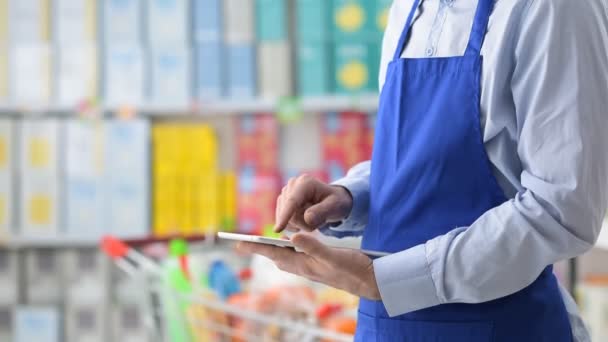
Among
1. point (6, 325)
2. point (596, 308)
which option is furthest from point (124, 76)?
point (596, 308)

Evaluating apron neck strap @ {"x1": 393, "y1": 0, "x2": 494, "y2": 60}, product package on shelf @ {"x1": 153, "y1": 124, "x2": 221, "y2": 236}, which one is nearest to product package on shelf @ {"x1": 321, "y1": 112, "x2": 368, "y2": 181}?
product package on shelf @ {"x1": 153, "y1": 124, "x2": 221, "y2": 236}

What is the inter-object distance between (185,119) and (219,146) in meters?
0.21

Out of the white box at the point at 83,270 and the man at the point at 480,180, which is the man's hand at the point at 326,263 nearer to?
the man at the point at 480,180

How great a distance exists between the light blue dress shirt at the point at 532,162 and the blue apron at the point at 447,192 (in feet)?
0.08

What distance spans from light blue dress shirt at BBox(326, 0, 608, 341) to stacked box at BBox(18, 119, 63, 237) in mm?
2762

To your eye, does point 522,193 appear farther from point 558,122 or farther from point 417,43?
point 417,43

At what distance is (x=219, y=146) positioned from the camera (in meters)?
3.69

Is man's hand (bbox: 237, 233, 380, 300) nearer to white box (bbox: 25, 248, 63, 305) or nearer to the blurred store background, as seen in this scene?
the blurred store background

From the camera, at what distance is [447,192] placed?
0.98 meters

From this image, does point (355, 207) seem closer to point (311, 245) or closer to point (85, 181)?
point (311, 245)

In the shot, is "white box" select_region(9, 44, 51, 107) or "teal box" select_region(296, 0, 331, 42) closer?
"teal box" select_region(296, 0, 331, 42)

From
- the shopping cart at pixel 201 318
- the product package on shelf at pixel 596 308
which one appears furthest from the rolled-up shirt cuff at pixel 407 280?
the product package on shelf at pixel 596 308

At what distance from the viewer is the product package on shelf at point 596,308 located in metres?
2.51

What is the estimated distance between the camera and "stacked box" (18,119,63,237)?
11.4 feet
